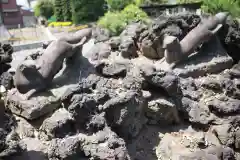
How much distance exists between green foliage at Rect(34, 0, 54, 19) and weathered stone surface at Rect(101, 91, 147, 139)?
86.7 feet

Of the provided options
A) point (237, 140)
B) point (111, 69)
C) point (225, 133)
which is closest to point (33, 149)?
point (111, 69)

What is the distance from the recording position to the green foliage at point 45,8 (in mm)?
30203

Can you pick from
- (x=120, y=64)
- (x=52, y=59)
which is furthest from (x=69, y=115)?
(x=120, y=64)

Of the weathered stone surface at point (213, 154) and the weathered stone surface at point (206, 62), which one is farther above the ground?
the weathered stone surface at point (206, 62)

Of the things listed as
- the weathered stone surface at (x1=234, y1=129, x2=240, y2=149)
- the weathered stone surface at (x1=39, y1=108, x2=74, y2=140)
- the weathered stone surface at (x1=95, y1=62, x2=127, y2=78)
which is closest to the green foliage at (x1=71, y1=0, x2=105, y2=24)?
the weathered stone surface at (x1=95, y1=62, x2=127, y2=78)

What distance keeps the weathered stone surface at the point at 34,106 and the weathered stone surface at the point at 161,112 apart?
1925mm

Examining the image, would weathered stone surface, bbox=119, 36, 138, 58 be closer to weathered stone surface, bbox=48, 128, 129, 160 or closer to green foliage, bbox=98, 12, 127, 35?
weathered stone surface, bbox=48, 128, 129, 160

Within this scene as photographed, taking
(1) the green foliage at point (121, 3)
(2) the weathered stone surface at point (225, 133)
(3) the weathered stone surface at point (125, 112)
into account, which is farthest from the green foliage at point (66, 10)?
(2) the weathered stone surface at point (225, 133)

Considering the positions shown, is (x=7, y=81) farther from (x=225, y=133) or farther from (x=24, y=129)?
(x=225, y=133)

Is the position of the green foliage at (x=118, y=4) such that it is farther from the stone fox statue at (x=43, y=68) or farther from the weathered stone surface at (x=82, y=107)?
the weathered stone surface at (x=82, y=107)

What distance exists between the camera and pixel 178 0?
2105 cm

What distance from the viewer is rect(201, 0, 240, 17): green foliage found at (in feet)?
50.2

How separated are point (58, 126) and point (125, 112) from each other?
3.92ft

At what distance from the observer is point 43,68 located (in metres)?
6.37
